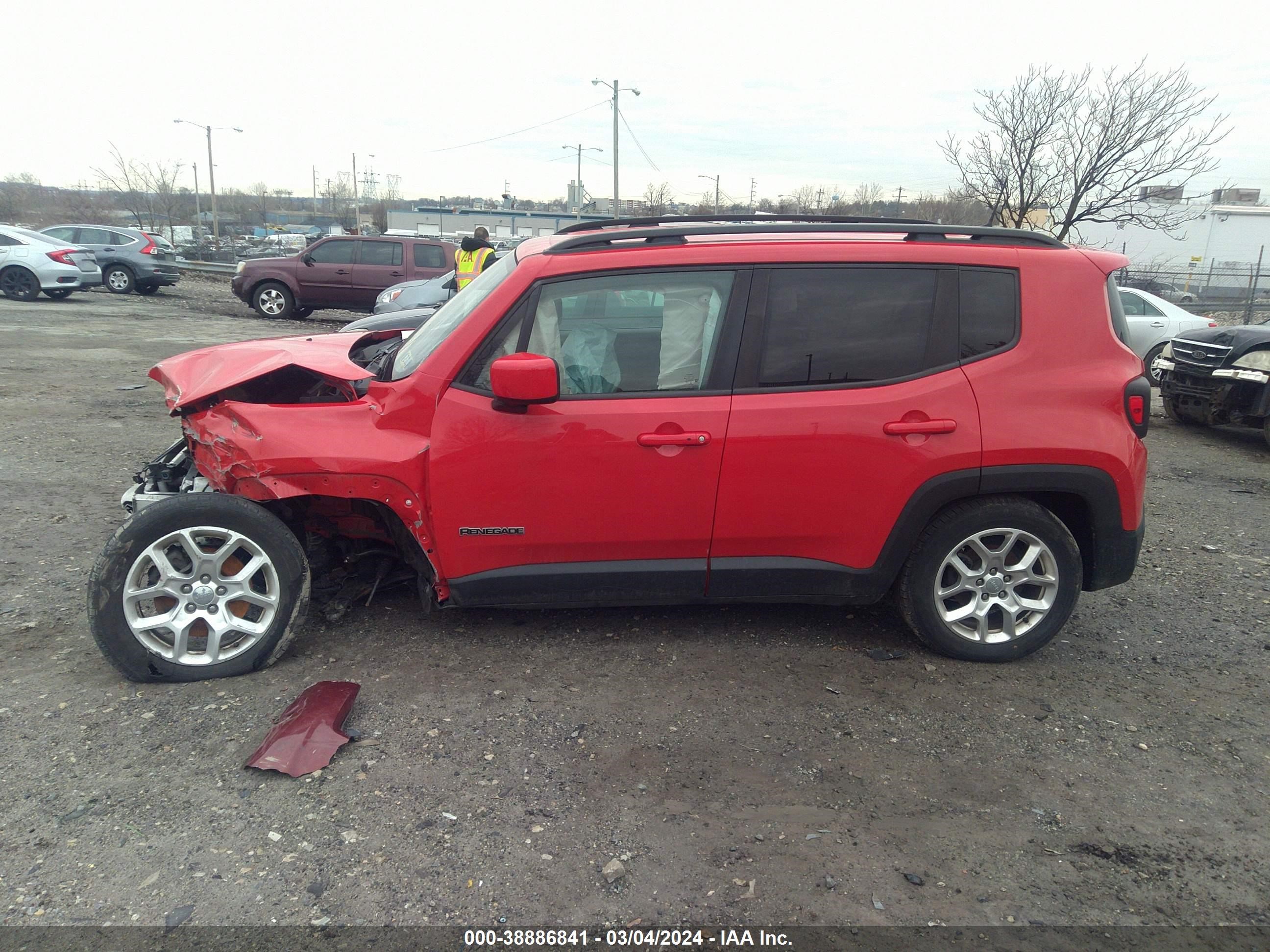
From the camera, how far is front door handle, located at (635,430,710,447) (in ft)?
11.6

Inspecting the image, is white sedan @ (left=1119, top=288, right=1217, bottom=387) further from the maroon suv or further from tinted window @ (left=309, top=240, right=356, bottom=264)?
tinted window @ (left=309, top=240, right=356, bottom=264)

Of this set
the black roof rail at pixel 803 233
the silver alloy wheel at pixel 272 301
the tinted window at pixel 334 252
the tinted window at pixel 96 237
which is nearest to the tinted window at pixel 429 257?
the tinted window at pixel 334 252

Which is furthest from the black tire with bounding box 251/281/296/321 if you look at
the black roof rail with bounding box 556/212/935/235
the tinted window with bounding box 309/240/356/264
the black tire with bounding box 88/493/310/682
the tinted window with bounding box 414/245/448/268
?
the black tire with bounding box 88/493/310/682

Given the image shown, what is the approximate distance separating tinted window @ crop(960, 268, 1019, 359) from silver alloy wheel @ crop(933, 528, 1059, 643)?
0.82m

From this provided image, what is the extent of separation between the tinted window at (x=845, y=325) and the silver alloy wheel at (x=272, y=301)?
16.1m

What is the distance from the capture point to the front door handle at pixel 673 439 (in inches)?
140

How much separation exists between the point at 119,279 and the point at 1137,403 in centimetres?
2317

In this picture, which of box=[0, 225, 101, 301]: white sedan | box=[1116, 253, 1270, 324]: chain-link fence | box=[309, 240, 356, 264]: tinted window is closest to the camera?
box=[309, 240, 356, 264]: tinted window

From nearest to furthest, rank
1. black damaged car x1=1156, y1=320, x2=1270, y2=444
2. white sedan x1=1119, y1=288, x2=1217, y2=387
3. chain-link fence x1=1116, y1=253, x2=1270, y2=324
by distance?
black damaged car x1=1156, y1=320, x2=1270, y2=444 → white sedan x1=1119, y1=288, x2=1217, y2=387 → chain-link fence x1=1116, y1=253, x2=1270, y2=324

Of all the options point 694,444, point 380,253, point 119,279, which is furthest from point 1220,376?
point 119,279

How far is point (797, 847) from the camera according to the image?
2.75 m

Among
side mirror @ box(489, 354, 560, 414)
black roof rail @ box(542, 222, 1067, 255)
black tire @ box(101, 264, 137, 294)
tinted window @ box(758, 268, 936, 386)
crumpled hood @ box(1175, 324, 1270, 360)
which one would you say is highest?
black roof rail @ box(542, 222, 1067, 255)

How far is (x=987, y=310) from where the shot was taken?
376 centimetres

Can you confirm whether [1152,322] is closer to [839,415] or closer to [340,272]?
[839,415]
